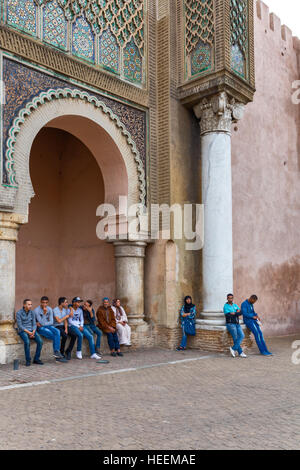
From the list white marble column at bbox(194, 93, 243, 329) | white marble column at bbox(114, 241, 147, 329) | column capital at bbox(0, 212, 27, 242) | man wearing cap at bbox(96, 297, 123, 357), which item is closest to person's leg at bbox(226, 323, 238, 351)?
white marble column at bbox(194, 93, 243, 329)

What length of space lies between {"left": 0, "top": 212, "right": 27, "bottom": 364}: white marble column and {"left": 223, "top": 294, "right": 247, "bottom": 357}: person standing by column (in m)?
4.00

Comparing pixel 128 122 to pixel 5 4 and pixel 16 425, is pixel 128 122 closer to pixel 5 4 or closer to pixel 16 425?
pixel 5 4

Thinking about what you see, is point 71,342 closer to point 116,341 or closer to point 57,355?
point 57,355

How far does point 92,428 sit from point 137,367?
3353 millimetres

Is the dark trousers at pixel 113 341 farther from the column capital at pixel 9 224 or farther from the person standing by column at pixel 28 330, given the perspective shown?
the column capital at pixel 9 224

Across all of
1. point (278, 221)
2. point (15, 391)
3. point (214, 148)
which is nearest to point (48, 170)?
point (214, 148)

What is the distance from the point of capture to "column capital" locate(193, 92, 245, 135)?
32.2 feet

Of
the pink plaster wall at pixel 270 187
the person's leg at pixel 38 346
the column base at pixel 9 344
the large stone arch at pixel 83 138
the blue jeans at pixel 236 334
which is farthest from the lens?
the pink plaster wall at pixel 270 187

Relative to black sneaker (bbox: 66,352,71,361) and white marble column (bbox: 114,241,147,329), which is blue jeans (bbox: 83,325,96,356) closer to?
black sneaker (bbox: 66,352,71,361)

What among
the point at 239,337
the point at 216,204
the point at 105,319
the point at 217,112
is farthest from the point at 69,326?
the point at 217,112

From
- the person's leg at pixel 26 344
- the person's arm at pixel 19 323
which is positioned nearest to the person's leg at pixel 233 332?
the person's leg at pixel 26 344

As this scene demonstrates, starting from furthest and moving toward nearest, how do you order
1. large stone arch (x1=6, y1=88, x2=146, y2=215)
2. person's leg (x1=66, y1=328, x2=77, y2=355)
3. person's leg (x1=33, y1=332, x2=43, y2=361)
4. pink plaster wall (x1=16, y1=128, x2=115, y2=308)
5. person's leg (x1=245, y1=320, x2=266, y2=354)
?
1. pink plaster wall (x1=16, y1=128, x2=115, y2=308)
2. person's leg (x1=245, y1=320, x2=266, y2=354)
3. person's leg (x1=66, y1=328, x2=77, y2=355)
4. large stone arch (x1=6, y1=88, x2=146, y2=215)
5. person's leg (x1=33, y1=332, x2=43, y2=361)

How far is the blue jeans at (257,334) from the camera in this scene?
929 centimetres

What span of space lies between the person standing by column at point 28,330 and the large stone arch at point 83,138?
158 cm
